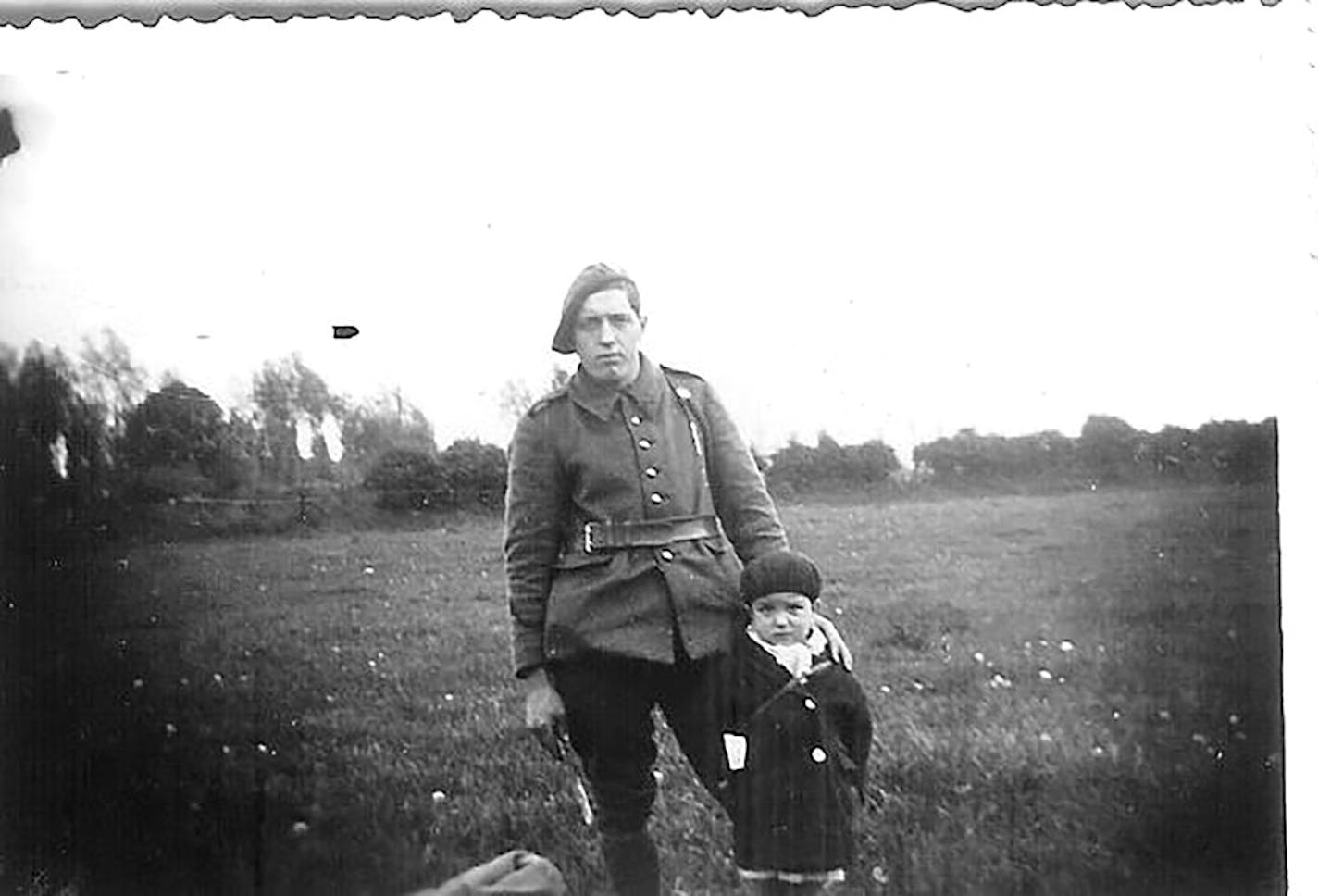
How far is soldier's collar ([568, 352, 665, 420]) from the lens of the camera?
355cm

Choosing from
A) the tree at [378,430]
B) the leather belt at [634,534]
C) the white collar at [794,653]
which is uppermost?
the tree at [378,430]

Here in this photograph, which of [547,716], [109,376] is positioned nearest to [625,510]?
[547,716]

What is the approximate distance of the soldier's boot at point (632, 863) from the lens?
11.5 feet

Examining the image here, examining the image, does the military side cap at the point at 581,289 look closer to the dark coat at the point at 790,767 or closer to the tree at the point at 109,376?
the dark coat at the point at 790,767

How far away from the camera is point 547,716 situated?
3.52 metres

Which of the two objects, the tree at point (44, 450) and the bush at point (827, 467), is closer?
the bush at point (827, 467)

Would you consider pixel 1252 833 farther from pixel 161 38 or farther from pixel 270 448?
pixel 161 38

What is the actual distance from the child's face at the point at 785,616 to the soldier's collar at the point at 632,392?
1.58 feet

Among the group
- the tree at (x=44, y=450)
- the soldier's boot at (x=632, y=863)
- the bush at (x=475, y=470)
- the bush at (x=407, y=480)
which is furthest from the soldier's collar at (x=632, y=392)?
the tree at (x=44, y=450)

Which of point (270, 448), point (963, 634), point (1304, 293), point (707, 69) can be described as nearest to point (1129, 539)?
point (963, 634)

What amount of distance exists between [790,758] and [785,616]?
30cm

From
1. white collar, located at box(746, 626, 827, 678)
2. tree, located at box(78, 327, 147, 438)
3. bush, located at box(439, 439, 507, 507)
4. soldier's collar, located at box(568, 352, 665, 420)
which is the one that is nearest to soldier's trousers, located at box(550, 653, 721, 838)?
white collar, located at box(746, 626, 827, 678)

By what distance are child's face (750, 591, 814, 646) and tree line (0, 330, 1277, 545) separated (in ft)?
0.75

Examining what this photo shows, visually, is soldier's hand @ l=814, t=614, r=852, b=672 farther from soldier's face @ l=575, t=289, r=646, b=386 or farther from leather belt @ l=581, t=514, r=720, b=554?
soldier's face @ l=575, t=289, r=646, b=386
